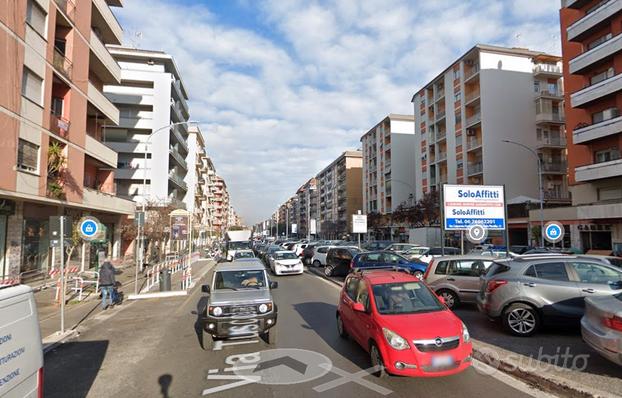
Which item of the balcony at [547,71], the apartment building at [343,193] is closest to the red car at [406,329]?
the balcony at [547,71]

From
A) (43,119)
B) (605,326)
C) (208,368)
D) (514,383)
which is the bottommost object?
(208,368)

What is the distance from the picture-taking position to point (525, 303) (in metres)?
7.68

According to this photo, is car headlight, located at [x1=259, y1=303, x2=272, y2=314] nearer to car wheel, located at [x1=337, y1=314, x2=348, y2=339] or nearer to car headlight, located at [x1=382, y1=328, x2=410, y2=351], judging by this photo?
car wheel, located at [x1=337, y1=314, x2=348, y2=339]

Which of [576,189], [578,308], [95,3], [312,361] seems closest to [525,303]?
[578,308]

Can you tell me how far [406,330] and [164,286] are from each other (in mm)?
12326

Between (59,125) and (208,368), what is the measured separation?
18.2 meters

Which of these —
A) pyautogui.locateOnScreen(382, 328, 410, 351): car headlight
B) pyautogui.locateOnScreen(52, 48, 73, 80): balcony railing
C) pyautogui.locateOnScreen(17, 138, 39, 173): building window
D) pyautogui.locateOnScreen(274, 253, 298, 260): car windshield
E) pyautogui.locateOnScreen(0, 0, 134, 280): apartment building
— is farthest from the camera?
pyautogui.locateOnScreen(274, 253, 298, 260): car windshield

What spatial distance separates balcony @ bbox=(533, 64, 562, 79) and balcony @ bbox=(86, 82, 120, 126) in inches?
1817

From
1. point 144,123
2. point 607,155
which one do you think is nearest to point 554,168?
point 607,155

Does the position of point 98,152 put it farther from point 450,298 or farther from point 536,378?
point 536,378

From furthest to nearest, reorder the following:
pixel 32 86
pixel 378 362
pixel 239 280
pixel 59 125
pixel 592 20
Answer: pixel 592 20, pixel 59 125, pixel 32 86, pixel 239 280, pixel 378 362

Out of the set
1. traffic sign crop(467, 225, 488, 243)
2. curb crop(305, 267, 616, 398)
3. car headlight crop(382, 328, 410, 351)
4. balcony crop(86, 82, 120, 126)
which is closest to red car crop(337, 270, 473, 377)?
car headlight crop(382, 328, 410, 351)

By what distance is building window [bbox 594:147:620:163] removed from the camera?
29.6 metres

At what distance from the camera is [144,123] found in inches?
1767
